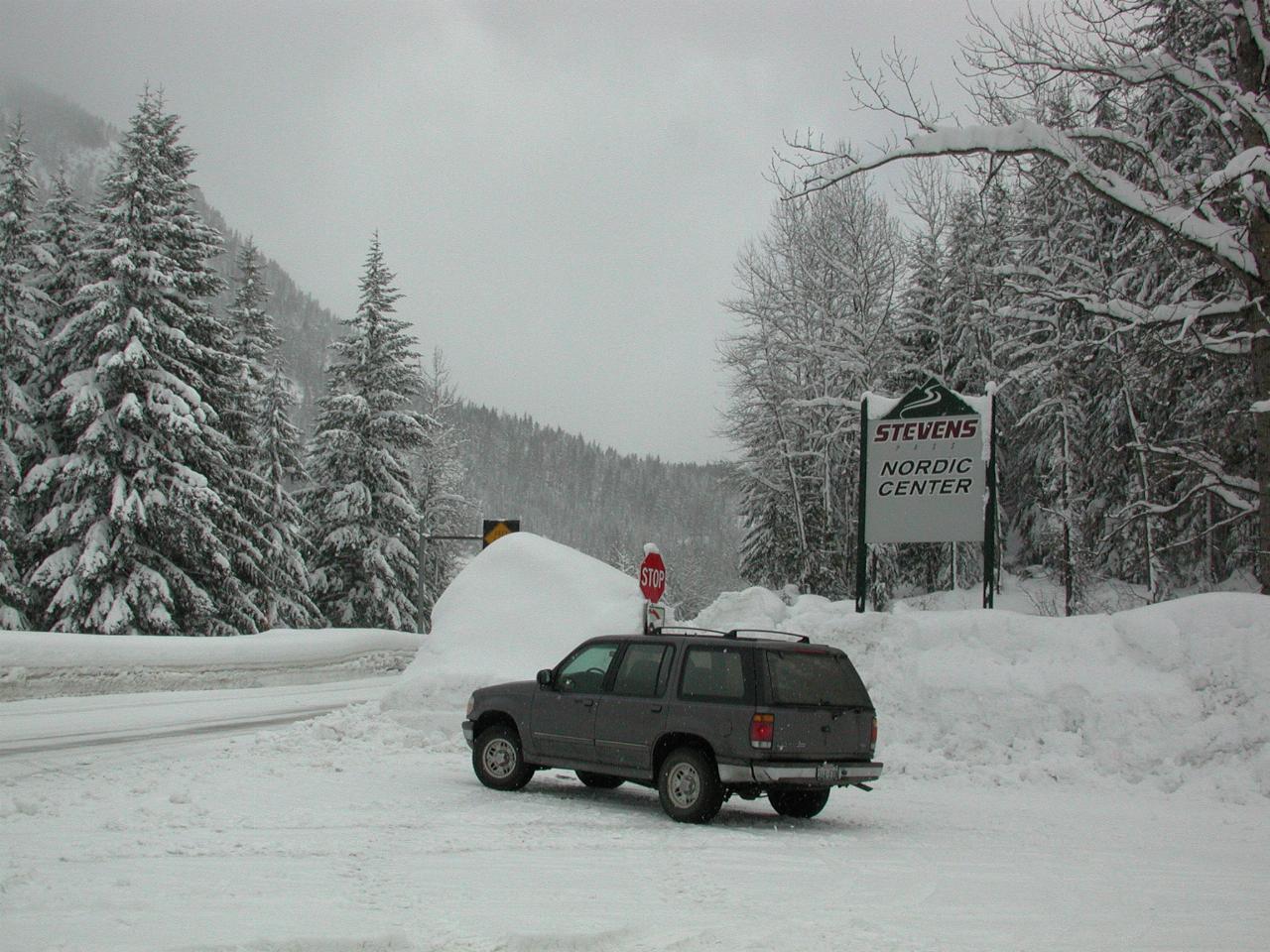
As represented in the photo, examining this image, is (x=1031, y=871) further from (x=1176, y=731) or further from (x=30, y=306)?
(x=30, y=306)

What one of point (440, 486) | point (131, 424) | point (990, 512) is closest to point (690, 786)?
point (990, 512)

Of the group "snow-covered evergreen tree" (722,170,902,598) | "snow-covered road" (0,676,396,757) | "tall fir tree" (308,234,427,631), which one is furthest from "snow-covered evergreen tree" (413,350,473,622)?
"snow-covered road" (0,676,396,757)

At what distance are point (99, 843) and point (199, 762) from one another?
16.9 ft

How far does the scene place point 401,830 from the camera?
8.92 metres

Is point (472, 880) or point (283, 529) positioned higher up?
point (283, 529)

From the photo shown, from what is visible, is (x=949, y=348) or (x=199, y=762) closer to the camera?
(x=199, y=762)

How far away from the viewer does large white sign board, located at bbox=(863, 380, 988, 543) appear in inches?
728

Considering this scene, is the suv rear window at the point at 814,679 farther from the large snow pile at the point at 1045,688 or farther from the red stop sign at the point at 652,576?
the red stop sign at the point at 652,576

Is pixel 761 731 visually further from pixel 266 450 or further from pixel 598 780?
pixel 266 450

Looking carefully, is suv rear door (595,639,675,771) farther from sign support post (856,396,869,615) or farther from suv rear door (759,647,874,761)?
sign support post (856,396,869,615)

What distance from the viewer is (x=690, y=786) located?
396 inches

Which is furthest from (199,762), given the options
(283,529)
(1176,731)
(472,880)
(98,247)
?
(283,529)

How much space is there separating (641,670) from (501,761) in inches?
76.0

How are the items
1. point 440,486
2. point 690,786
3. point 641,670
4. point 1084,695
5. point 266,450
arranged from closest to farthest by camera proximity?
point 690,786
point 641,670
point 1084,695
point 266,450
point 440,486
